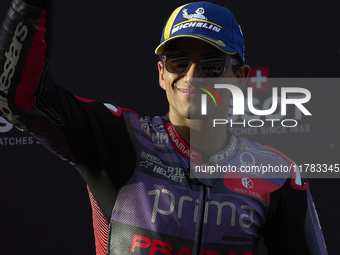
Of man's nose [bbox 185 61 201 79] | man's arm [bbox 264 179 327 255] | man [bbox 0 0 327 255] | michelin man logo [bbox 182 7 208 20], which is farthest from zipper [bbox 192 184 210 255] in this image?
michelin man logo [bbox 182 7 208 20]

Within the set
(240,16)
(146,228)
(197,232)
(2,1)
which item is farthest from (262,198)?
(2,1)

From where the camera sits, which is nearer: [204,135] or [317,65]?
[204,135]

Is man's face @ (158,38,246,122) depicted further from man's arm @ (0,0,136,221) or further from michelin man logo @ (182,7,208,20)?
man's arm @ (0,0,136,221)

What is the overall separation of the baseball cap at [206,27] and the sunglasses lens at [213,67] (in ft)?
0.14

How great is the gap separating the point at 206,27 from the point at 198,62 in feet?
0.36

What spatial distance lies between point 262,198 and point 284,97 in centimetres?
124

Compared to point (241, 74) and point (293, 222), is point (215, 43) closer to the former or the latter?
point (241, 74)

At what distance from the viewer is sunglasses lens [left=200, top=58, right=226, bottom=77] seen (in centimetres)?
93

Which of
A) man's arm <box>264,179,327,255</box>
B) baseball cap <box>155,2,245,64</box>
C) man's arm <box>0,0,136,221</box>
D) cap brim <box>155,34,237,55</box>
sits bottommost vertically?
man's arm <box>264,179,327,255</box>

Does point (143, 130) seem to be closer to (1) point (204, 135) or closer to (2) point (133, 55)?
(1) point (204, 135)

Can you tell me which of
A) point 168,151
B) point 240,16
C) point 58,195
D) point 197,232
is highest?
point 240,16

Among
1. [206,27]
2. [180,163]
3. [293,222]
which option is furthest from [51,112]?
[293,222]

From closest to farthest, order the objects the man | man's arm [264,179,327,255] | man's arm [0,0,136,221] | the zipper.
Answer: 1. man's arm [0,0,136,221]
2. the man
3. the zipper
4. man's arm [264,179,327,255]

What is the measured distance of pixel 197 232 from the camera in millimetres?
852
